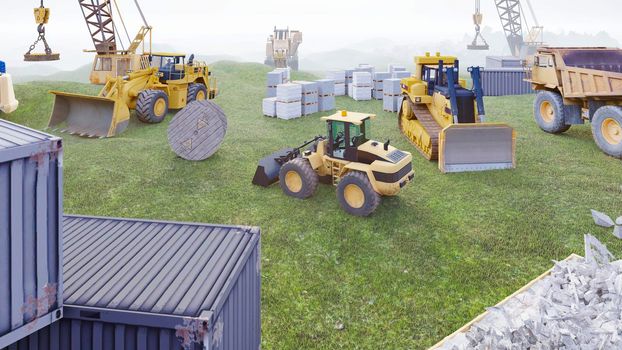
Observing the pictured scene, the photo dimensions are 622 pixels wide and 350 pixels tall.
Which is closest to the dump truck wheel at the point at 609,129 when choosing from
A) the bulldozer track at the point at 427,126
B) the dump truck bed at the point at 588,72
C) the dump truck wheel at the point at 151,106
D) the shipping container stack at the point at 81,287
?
the dump truck bed at the point at 588,72

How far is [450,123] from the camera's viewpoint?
15352 mm

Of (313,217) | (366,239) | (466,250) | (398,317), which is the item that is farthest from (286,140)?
(398,317)

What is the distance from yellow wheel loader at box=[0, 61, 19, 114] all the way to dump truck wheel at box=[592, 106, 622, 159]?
23982 mm

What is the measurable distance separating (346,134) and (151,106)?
11.6 meters

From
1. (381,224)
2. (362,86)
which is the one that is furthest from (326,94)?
(381,224)

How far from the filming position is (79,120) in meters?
19.6

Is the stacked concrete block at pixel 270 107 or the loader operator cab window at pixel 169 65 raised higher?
the loader operator cab window at pixel 169 65

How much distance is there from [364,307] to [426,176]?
651 cm

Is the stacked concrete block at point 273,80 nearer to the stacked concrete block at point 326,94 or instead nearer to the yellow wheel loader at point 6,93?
the stacked concrete block at point 326,94

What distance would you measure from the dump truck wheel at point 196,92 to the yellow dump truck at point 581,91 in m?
14.8

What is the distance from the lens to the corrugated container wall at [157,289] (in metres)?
4.59

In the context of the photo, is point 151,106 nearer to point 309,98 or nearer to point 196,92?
point 196,92

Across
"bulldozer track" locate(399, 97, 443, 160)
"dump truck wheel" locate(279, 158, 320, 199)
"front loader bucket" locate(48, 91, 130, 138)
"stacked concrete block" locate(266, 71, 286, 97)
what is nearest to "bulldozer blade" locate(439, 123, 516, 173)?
"bulldozer track" locate(399, 97, 443, 160)

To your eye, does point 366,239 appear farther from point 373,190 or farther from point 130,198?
point 130,198
